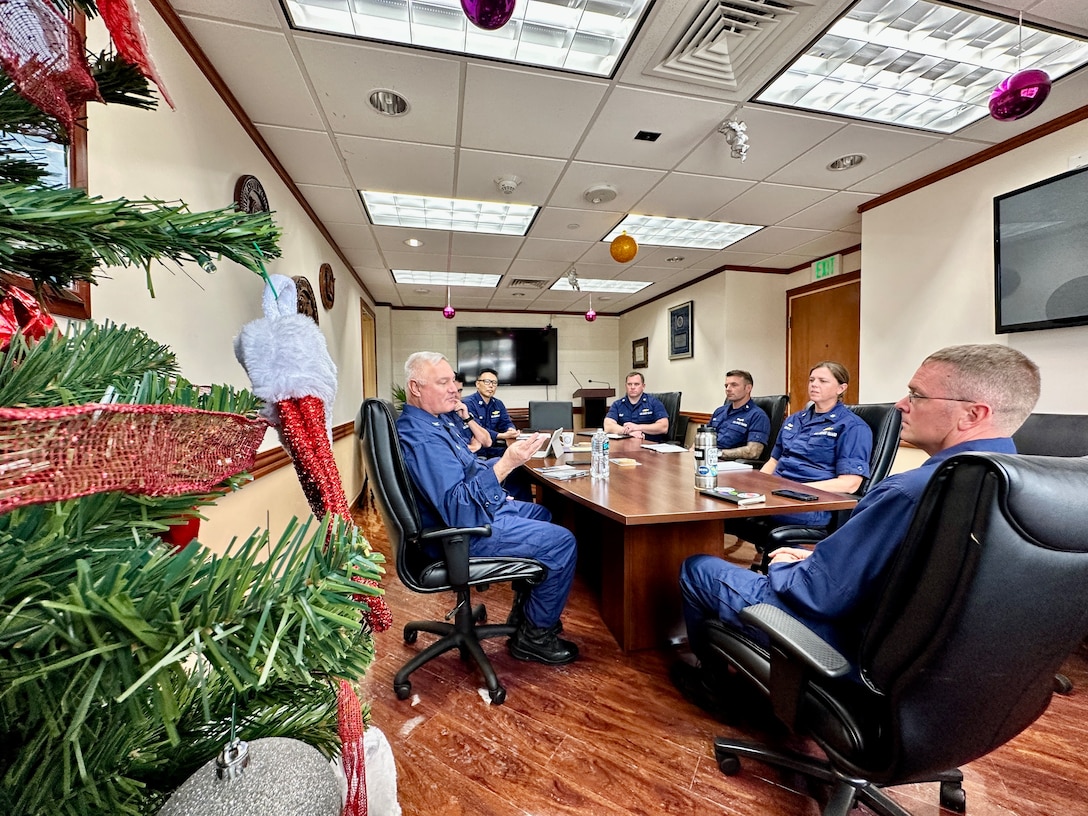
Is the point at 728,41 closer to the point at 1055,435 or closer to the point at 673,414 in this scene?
the point at 1055,435

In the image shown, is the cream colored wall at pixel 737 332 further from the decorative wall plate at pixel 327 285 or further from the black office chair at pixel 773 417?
the decorative wall plate at pixel 327 285

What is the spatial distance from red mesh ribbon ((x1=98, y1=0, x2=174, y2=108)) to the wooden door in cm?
515

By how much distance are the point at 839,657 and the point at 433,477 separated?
1375 millimetres

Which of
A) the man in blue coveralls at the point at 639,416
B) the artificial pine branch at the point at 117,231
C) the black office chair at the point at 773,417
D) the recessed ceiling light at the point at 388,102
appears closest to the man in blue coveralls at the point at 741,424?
the black office chair at the point at 773,417

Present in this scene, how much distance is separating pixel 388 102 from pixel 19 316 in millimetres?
2352

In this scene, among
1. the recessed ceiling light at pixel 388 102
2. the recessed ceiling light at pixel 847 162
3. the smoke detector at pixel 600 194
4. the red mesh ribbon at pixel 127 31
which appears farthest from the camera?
the smoke detector at pixel 600 194

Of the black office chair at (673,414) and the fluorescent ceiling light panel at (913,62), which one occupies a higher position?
the fluorescent ceiling light panel at (913,62)

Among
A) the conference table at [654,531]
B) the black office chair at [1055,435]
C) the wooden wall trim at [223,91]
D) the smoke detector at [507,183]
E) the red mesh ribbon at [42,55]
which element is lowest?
the conference table at [654,531]

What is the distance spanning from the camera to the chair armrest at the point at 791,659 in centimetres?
89

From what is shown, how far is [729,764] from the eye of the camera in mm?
1312

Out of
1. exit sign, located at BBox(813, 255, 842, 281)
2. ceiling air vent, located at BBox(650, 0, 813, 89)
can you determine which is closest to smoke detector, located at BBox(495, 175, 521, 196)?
ceiling air vent, located at BBox(650, 0, 813, 89)

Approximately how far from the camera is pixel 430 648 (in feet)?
5.93

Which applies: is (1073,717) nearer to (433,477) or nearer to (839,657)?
(839,657)

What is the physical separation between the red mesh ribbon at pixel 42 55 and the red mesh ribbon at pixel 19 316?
0.48ft
